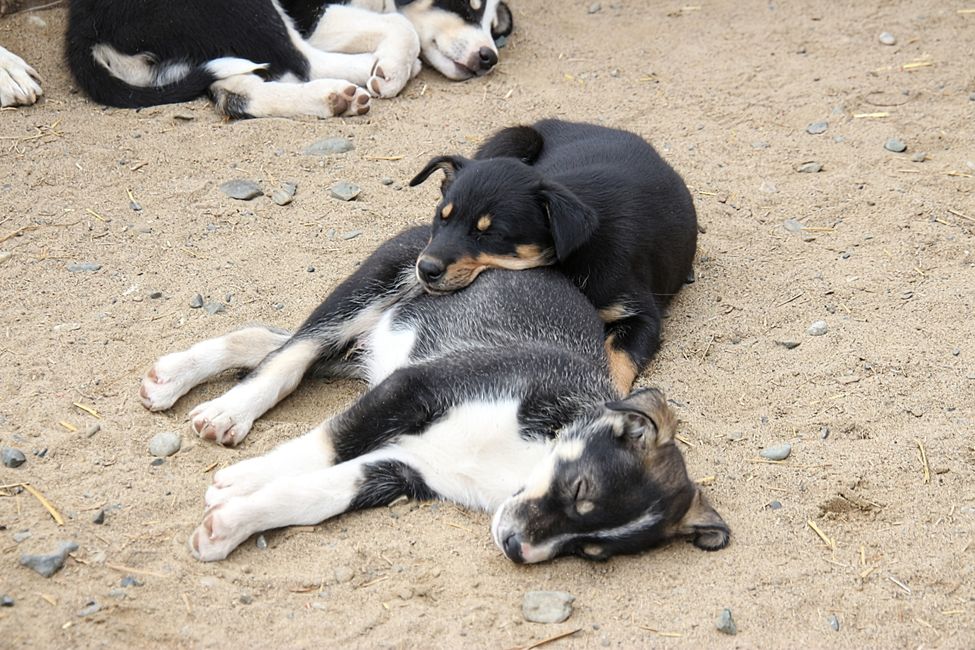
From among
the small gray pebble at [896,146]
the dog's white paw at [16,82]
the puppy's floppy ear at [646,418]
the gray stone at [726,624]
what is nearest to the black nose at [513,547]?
the puppy's floppy ear at [646,418]

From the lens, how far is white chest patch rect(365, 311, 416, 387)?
470 centimetres

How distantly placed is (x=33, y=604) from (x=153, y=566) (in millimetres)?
380

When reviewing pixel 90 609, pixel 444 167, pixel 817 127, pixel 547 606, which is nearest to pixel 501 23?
pixel 817 127

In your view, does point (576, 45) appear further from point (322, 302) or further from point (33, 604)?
point (33, 604)

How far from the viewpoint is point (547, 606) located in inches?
140

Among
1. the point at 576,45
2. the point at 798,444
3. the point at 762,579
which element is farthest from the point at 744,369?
the point at 576,45

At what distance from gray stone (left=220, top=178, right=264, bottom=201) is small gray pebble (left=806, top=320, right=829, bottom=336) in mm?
2933

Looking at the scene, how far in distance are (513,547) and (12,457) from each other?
1.82 m

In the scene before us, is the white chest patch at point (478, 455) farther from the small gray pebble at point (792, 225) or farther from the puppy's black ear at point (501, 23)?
the puppy's black ear at point (501, 23)

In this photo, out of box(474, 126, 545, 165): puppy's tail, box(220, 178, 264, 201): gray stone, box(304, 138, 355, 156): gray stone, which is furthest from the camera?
box(304, 138, 355, 156): gray stone

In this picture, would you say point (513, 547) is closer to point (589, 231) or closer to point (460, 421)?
point (460, 421)

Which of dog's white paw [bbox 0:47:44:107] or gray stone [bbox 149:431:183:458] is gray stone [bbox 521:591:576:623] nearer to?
gray stone [bbox 149:431:183:458]

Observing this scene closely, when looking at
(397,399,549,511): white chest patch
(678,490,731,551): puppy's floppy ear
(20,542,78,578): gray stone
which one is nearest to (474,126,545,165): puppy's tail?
(397,399,549,511): white chest patch

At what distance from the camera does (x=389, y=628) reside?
3.45 metres
